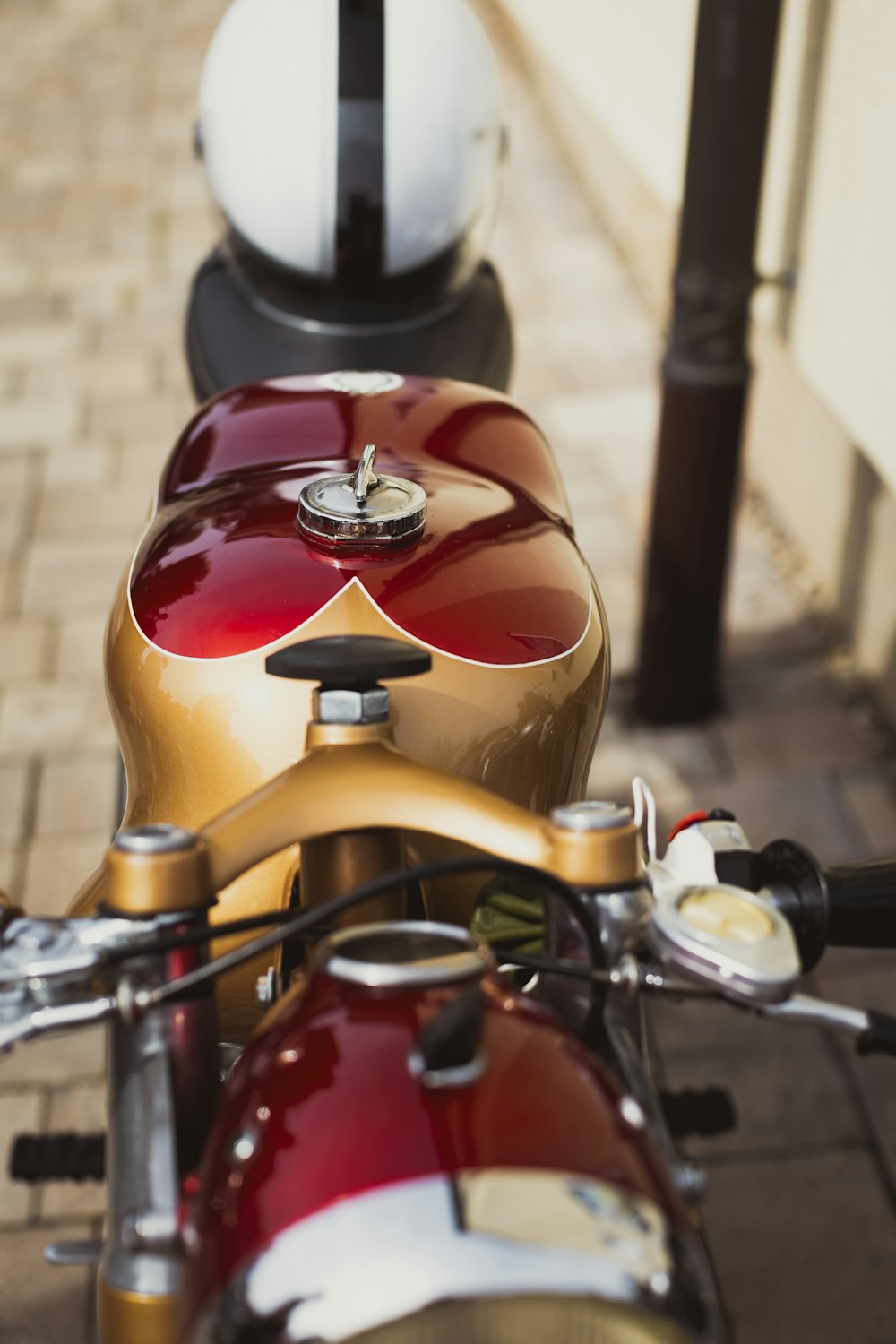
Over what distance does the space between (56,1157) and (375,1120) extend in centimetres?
50

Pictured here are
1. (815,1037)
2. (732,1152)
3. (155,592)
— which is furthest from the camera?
(815,1037)

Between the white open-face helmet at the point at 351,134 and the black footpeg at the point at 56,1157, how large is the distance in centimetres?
118

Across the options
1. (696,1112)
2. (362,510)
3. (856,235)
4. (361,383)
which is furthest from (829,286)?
(696,1112)

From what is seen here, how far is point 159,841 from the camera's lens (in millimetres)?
734

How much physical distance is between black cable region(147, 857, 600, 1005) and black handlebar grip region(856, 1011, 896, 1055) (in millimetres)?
165

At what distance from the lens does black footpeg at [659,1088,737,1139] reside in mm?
1005

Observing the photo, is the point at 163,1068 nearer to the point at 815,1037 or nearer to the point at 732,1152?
the point at 732,1152

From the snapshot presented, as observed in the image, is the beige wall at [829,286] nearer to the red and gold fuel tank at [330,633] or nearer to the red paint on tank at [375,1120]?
the red and gold fuel tank at [330,633]

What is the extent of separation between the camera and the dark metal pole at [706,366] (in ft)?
7.46

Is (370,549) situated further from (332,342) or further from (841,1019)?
(332,342)

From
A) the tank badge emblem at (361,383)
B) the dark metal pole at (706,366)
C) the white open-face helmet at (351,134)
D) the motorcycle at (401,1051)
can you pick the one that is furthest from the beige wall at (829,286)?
the motorcycle at (401,1051)

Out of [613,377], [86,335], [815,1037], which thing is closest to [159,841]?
[815,1037]

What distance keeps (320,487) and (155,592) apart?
6.2 inches

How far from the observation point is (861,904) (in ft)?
2.80
